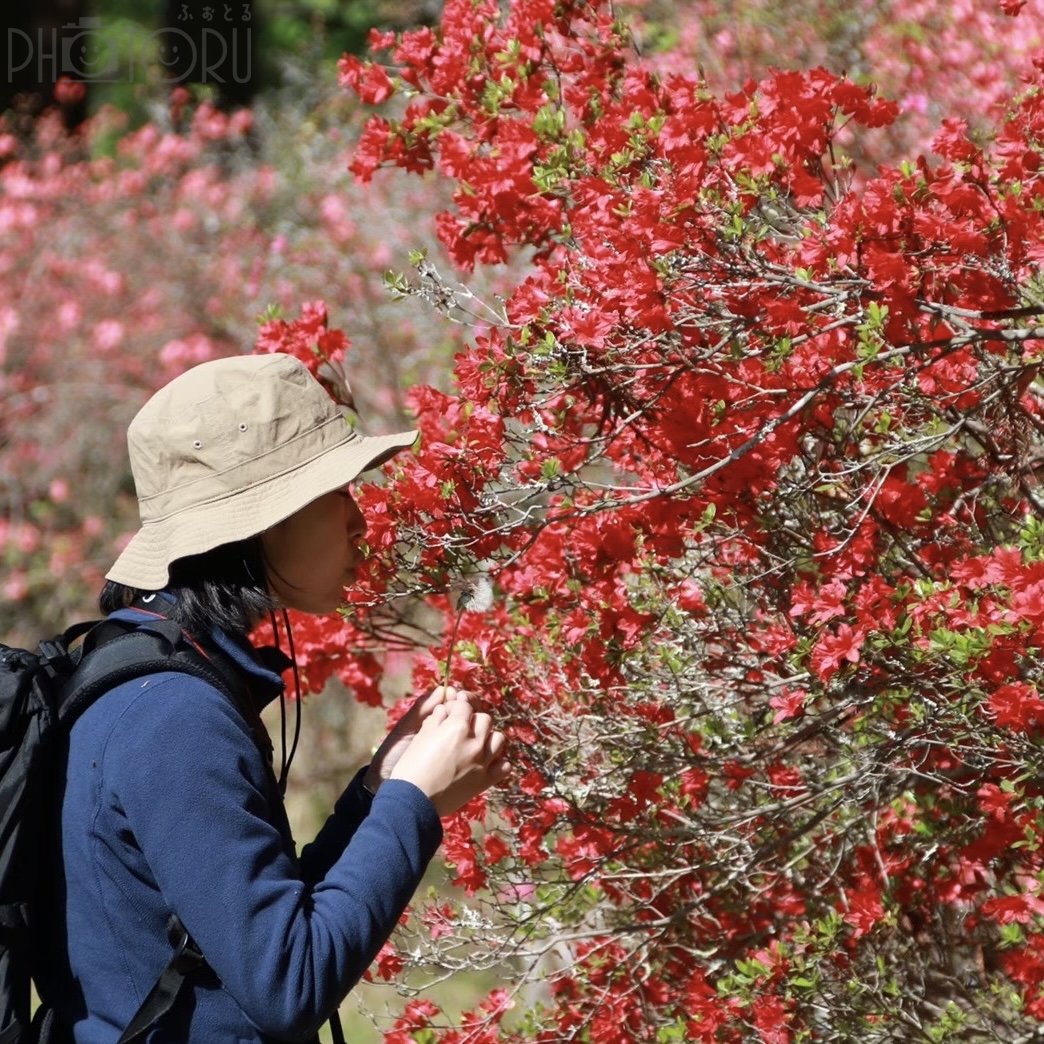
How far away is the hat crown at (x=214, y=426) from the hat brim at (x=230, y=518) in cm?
3

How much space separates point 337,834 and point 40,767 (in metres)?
0.37

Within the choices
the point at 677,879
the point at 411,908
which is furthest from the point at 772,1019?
the point at 411,908

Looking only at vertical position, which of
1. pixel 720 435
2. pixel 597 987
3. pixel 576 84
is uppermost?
pixel 576 84

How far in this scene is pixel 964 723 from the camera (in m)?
2.24

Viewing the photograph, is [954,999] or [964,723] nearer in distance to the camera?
[964,723]

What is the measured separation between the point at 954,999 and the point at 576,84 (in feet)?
6.37

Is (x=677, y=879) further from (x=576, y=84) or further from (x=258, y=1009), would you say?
(x=576, y=84)

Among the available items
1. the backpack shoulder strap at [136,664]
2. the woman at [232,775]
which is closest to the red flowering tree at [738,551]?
the woman at [232,775]

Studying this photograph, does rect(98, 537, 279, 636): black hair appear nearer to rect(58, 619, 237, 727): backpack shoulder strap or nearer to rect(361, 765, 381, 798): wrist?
rect(58, 619, 237, 727): backpack shoulder strap

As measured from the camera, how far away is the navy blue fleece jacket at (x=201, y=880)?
150cm

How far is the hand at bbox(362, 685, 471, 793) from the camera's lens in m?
1.81

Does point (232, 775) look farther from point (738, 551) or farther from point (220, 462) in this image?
point (738, 551)

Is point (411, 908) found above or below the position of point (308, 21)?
above

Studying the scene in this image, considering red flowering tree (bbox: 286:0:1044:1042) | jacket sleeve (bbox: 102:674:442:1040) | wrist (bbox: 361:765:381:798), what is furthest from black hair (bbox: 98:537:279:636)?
red flowering tree (bbox: 286:0:1044:1042)
